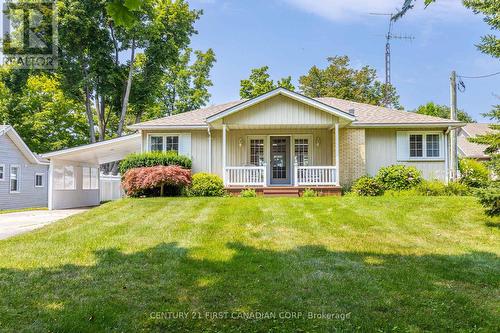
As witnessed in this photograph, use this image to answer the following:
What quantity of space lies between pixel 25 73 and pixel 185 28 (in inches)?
→ 494

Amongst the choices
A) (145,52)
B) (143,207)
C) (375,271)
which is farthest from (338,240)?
(145,52)

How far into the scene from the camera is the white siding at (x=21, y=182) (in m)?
20.2

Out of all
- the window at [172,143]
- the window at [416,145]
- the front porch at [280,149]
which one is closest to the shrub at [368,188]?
the front porch at [280,149]

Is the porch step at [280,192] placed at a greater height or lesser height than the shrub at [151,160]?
lesser

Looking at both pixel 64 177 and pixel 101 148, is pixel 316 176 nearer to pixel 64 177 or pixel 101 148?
pixel 101 148

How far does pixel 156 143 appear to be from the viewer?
16.9 m

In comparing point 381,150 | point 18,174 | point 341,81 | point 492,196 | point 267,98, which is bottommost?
point 492,196

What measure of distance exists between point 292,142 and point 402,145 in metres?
4.76

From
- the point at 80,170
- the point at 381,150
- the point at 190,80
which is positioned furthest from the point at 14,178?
the point at 381,150

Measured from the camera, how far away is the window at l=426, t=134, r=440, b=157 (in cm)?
1608

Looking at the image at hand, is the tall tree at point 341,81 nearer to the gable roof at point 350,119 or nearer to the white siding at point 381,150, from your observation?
the gable roof at point 350,119

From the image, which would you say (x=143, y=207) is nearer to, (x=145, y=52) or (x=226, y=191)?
(x=226, y=191)

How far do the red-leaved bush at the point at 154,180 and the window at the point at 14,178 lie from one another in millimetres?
10389

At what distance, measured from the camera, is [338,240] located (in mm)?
7113
